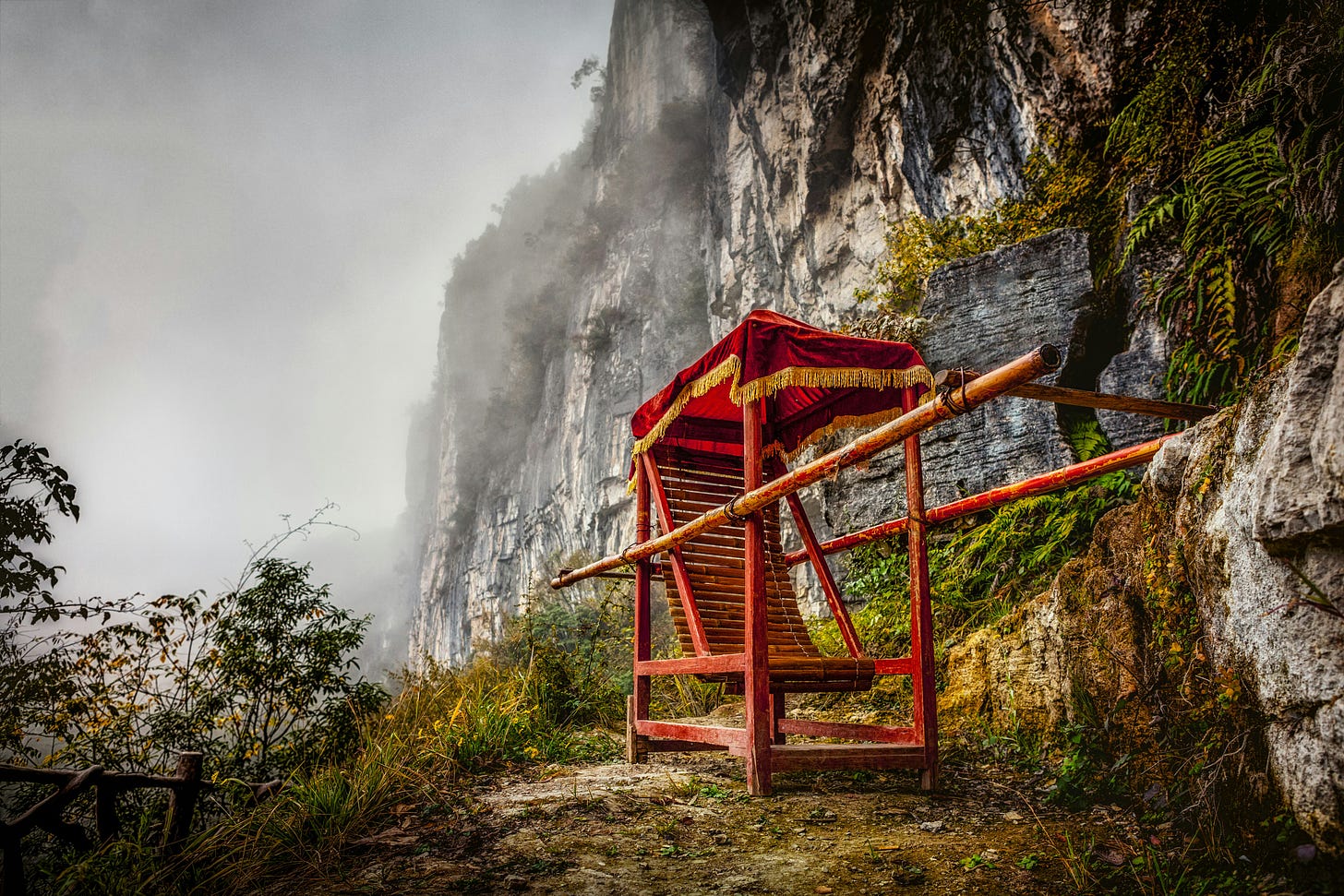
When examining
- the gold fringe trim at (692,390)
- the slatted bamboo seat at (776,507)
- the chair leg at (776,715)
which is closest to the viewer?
the slatted bamboo seat at (776,507)

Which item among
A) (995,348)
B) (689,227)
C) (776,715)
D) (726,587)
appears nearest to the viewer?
(776,715)

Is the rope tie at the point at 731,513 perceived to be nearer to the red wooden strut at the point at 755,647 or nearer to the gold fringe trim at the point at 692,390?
the red wooden strut at the point at 755,647

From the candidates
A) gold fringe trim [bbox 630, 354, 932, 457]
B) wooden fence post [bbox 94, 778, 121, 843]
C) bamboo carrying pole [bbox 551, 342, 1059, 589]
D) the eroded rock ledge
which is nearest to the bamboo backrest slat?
bamboo carrying pole [bbox 551, 342, 1059, 589]

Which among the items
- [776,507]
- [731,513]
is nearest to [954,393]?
[731,513]

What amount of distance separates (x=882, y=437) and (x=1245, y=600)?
4.30 ft

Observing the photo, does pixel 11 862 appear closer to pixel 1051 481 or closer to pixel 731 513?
pixel 731 513

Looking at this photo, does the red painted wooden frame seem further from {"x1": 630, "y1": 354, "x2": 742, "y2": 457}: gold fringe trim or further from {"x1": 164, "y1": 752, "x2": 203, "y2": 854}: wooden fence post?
{"x1": 164, "y1": 752, "x2": 203, "y2": 854}: wooden fence post

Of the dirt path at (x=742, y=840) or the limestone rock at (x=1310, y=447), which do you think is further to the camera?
the dirt path at (x=742, y=840)

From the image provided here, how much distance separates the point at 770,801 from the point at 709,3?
77.2 ft

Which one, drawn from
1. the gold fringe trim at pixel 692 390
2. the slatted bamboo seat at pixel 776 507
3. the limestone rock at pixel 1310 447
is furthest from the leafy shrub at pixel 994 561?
the limestone rock at pixel 1310 447

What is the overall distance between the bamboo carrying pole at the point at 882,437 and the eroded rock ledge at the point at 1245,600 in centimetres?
66

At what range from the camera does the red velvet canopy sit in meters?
3.86

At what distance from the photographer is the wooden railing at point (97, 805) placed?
3049 millimetres

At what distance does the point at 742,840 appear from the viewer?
287cm
